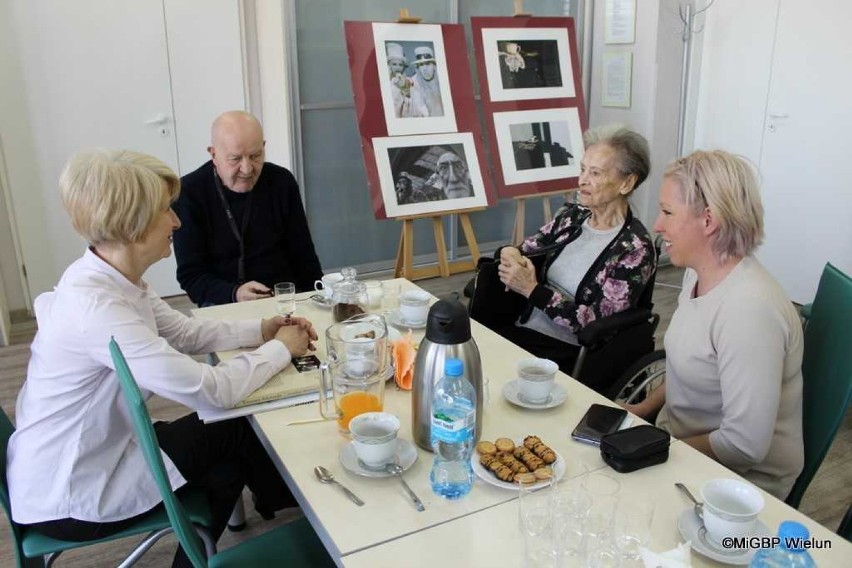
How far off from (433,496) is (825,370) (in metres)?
0.97

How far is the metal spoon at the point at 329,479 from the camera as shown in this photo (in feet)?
4.09

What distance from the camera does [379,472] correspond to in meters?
1.31

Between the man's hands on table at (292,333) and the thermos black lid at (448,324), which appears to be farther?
the man's hands on table at (292,333)

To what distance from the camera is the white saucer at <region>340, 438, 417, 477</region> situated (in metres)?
1.31

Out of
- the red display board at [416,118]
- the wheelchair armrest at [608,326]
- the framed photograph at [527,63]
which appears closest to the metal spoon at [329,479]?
the wheelchair armrest at [608,326]

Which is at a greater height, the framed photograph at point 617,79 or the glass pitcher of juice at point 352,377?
the framed photograph at point 617,79

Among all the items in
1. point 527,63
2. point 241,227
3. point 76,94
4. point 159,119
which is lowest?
point 241,227

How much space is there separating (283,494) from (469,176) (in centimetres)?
274

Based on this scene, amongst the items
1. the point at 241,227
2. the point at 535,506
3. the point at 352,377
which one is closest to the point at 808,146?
the point at 241,227

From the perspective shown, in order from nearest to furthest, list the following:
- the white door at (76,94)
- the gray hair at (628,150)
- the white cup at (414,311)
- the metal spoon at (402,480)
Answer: the metal spoon at (402,480) → the white cup at (414,311) → the gray hair at (628,150) → the white door at (76,94)

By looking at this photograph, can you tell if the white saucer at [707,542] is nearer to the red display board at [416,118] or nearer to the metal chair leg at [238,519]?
the metal chair leg at [238,519]

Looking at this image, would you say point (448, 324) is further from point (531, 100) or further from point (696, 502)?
point (531, 100)

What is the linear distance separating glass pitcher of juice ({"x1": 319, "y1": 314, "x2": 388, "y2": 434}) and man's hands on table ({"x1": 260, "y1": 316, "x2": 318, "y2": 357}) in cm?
20

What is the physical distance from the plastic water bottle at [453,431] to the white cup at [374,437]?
8cm
